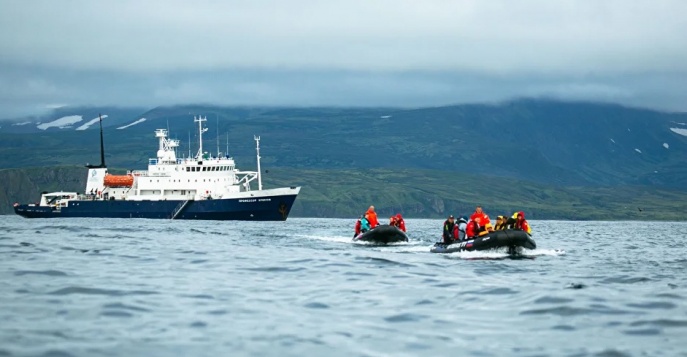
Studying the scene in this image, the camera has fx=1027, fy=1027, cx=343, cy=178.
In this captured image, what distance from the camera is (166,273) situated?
4100 cm

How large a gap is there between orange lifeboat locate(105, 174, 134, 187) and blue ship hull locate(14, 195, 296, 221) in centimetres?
501

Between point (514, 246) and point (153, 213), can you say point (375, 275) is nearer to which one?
point (514, 246)

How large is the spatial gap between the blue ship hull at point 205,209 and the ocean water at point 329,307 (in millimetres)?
88317

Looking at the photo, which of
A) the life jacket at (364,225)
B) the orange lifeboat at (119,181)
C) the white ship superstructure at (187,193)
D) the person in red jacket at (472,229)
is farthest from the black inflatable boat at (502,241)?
the orange lifeboat at (119,181)

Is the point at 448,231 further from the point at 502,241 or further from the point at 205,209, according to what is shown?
the point at 205,209

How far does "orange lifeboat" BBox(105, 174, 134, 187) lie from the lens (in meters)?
152

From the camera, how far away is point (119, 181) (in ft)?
501

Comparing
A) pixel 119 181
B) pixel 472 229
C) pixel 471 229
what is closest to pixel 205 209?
pixel 119 181

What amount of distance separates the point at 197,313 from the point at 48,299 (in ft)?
16.6

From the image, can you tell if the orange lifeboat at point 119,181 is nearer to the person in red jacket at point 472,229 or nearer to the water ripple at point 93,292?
the person in red jacket at point 472,229

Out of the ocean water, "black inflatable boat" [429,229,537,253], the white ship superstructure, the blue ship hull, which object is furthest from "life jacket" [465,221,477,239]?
the blue ship hull

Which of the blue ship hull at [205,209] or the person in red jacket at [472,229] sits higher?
→ the blue ship hull at [205,209]

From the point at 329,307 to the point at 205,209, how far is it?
111384mm

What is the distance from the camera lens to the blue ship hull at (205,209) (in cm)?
13988
